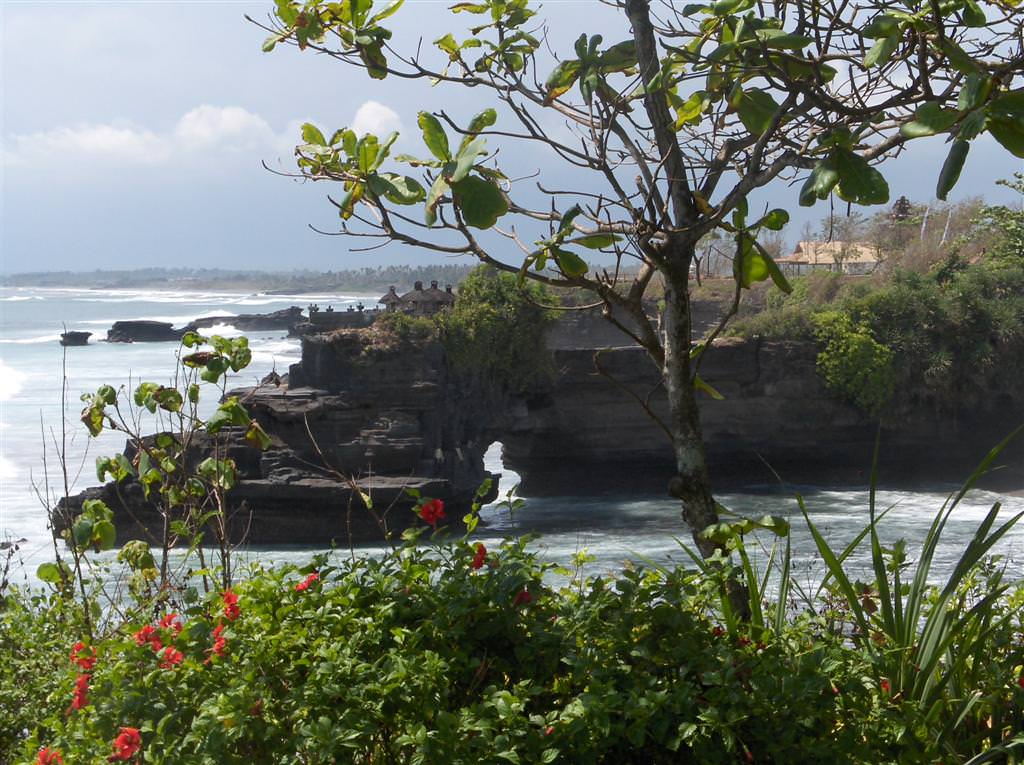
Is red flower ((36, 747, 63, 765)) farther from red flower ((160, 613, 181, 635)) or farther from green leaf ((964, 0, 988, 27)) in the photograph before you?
green leaf ((964, 0, 988, 27))

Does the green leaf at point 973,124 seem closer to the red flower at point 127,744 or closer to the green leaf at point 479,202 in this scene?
the green leaf at point 479,202

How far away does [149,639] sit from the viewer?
1.88 metres

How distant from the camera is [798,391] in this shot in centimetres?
2158

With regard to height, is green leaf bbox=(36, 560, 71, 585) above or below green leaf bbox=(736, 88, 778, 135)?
below

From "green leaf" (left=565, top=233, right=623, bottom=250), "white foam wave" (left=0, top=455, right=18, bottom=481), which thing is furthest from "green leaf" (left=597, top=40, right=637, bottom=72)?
"white foam wave" (left=0, top=455, right=18, bottom=481)

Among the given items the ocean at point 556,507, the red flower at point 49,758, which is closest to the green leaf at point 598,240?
the red flower at point 49,758

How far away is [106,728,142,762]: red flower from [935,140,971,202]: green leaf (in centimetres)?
144

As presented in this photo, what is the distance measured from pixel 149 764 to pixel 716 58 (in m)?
1.44

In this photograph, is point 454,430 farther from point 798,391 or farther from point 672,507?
point 798,391

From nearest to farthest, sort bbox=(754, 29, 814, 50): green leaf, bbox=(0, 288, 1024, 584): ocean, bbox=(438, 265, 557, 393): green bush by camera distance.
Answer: bbox=(754, 29, 814, 50): green leaf, bbox=(0, 288, 1024, 584): ocean, bbox=(438, 265, 557, 393): green bush

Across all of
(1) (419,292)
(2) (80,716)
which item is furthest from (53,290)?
(2) (80,716)

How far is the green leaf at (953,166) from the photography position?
59.7 inches

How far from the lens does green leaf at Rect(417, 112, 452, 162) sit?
1750 millimetres

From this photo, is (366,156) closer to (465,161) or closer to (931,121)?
(465,161)
